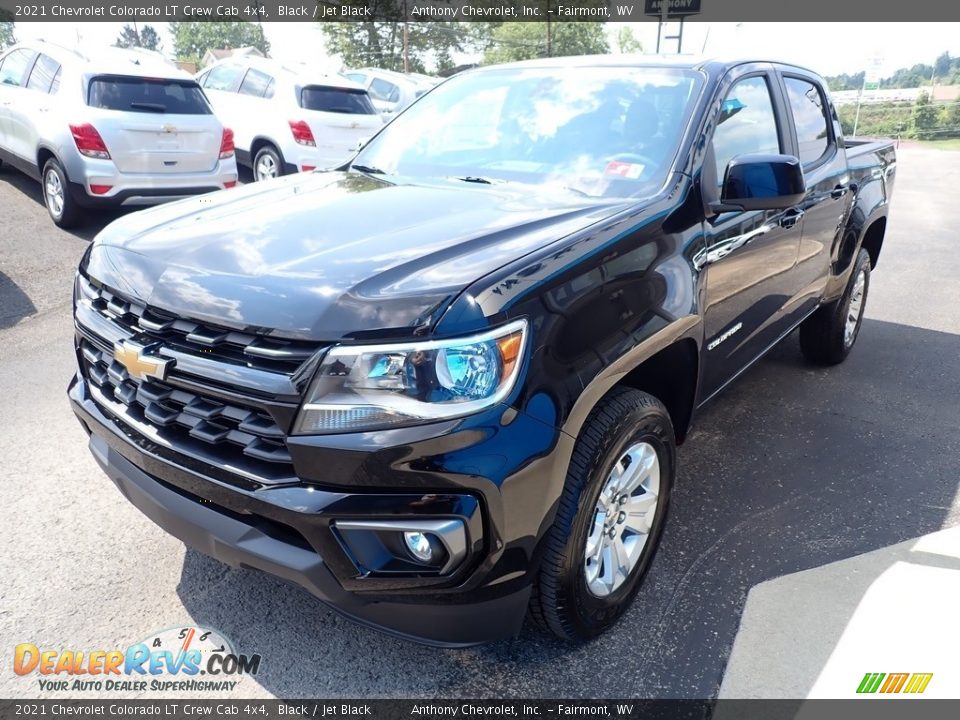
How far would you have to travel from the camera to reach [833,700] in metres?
2.27

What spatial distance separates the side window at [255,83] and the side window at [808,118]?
26.3ft

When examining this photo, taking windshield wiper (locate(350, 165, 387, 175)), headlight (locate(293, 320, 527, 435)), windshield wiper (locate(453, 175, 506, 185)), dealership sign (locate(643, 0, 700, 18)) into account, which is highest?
dealership sign (locate(643, 0, 700, 18))

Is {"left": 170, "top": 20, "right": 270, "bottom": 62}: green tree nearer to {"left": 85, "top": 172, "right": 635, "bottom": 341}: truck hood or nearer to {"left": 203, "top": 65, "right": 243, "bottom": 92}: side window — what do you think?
{"left": 203, "top": 65, "right": 243, "bottom": 92}: side window

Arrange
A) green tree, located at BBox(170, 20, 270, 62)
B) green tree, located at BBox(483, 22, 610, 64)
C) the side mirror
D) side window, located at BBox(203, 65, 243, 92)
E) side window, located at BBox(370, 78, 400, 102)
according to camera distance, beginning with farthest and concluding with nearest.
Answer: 1. green tree, located at BBox(170, 20, 270, 62)
2. green tree, located at BBox(483, 22, 610, 64)
3. side window, located at BBox(370, 78, 400, 102)
4. side window, located at BBox(203, 65, 243, 92)
5. the side mirror

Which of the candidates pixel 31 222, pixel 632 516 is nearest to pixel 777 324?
pixel 632 516

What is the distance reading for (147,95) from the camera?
24.3 feet

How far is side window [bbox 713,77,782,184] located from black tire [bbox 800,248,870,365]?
1550 millimetres

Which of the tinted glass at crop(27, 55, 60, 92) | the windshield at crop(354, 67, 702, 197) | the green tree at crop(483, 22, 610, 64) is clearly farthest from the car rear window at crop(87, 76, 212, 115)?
the green tree at crop(483, 22, 610, 64)

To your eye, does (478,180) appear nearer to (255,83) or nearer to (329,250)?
(329,250)

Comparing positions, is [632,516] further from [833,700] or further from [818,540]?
[818,540]

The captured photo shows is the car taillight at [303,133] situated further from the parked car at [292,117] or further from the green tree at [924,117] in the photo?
the green tree at [924,117]

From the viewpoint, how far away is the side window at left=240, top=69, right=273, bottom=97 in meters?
10.2

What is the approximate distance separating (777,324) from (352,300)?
2618 mm

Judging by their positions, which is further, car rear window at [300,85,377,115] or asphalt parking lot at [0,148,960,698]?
car rear window at [300,85,377,115]
